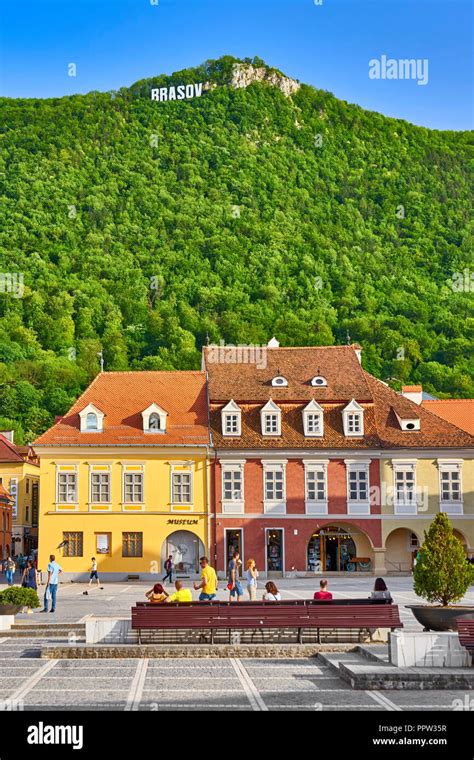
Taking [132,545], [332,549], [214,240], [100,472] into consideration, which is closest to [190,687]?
[132,545]

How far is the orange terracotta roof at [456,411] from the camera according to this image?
5969cm

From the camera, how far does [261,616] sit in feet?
64.5

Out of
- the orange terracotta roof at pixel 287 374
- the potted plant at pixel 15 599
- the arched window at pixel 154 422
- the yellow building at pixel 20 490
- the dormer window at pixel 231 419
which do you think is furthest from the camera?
the yellow building at pixel 20 490

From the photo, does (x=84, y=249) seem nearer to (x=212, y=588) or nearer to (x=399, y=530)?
(x=399, y=530)

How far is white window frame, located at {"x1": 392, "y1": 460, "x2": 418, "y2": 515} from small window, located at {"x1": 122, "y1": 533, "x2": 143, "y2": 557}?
11.7 meters

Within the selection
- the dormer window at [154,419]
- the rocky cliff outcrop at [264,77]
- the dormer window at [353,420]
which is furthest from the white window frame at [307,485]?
the rocky cliff outcrop at [264,77]

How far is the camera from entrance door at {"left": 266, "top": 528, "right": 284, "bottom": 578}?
48.9 metres

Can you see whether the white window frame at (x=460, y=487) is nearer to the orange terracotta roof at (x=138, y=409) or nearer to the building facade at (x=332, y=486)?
the building facade at (x=332, y=486)

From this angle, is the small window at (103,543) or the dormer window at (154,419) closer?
the small window at (103,543)

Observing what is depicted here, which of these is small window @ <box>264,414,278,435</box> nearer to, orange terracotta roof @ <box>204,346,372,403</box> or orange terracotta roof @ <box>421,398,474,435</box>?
orange terracotta roof @ <box>204,346,372,403</box>

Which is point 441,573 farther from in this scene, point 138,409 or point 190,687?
point 138,409

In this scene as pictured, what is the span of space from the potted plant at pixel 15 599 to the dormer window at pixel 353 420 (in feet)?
86.2
